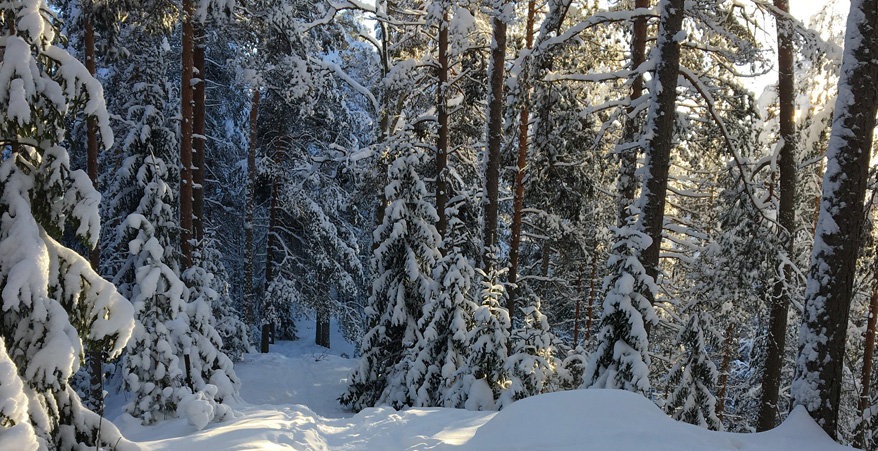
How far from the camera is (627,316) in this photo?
300 inches

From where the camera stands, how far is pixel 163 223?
9.98m

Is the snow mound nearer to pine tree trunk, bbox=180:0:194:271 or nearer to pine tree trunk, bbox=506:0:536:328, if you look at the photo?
pine tree trunk, bbox=506:0:536:328

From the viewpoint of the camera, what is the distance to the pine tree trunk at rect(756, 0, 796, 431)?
8742 mm

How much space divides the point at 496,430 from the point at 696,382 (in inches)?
185

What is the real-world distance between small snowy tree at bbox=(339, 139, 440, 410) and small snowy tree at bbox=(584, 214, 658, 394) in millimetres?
3959

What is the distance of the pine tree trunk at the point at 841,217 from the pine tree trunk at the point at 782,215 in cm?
339

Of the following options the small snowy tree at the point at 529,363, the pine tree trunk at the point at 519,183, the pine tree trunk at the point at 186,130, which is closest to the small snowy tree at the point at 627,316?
the small snowy tree at the point at 529,363

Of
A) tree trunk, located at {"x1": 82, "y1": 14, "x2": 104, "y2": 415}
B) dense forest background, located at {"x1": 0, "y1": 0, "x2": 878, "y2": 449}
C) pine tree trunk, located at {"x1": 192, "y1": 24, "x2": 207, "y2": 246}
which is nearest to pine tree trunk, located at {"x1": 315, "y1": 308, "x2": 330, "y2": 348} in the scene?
dense forest background, located at {"x1": 0, "y1": 0, "x2": 878, "y2": 449}

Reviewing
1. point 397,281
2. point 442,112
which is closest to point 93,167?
point 397,281

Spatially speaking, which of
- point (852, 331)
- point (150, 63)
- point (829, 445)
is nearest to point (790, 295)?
point (829, 445)

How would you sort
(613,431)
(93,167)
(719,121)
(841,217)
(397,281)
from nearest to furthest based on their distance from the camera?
(613,431) < (841,217) < (719,121) < (93,167) < (397,281)

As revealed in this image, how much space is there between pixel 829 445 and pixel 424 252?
306 inches

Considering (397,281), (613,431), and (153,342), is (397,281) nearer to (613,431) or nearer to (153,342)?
(153,342)

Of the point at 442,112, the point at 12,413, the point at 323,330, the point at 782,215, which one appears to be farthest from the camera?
the point at 323,330
